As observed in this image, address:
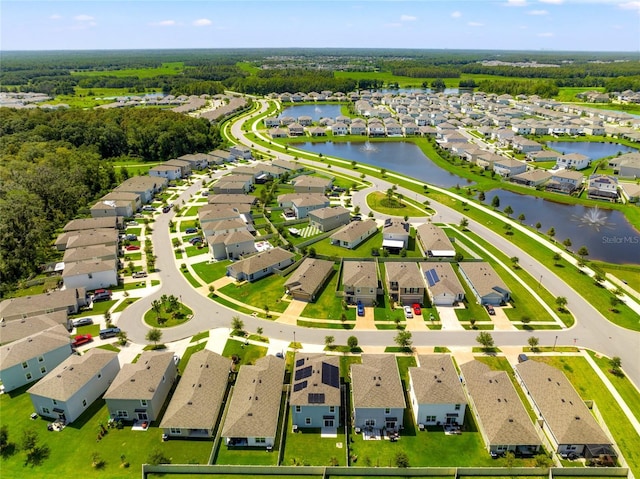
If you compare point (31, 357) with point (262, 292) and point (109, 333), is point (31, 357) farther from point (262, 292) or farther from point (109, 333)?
point (262, 292)

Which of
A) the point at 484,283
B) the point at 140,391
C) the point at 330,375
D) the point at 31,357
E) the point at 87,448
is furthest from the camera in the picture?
the point at 484,283

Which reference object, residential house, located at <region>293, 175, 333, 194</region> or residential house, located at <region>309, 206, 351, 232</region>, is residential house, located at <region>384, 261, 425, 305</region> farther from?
residential house, located at <region>293, 175, 333, 194</region>

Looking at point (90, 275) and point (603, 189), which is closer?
point (90, 275)

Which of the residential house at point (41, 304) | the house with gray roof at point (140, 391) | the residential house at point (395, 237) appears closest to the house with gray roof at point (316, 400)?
the house with gray roof at point (140, 391)

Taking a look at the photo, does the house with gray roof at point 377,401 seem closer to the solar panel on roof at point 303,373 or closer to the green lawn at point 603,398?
the solar panel on roof at point 303,373

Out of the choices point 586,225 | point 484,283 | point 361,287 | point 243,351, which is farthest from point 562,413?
point 586,225

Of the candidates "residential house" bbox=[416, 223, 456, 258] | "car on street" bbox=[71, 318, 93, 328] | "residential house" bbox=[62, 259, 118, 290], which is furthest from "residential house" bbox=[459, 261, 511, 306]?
"residential house" bbox=[62, 259, 118, 290]
